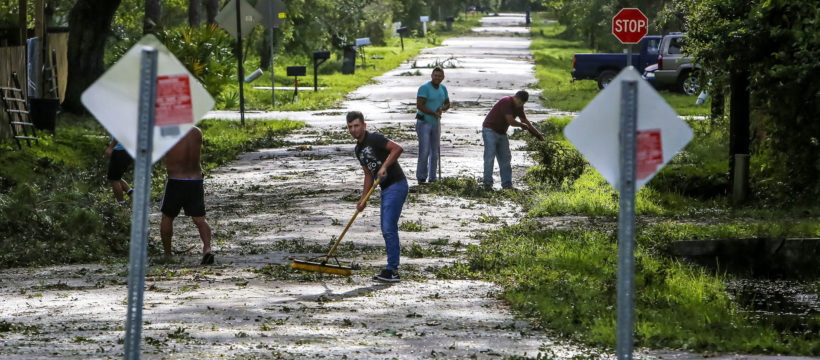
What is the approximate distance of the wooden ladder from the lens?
20.4m

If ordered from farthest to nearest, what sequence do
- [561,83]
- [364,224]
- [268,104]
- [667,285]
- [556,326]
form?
[561,83]
[268,104]
[364,224]
[667,285]
[556,326]

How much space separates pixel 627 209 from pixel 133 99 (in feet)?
7.97

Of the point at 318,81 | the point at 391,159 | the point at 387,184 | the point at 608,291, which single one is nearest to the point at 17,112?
the point at 387,184

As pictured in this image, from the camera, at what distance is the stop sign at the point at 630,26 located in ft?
86.0

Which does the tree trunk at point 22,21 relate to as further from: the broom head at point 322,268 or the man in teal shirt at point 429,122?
the broom head at point 322,268

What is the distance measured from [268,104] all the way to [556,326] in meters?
27.3

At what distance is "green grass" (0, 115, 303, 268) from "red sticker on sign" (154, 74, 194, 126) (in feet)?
22.9

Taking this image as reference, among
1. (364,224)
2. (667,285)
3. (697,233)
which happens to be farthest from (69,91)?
(667,285)

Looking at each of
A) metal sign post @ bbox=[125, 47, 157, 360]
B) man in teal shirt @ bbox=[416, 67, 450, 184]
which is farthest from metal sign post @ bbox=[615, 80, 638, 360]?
man in teal shirt @ bbox=[416, 67, 450, 184]

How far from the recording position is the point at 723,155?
2050cm

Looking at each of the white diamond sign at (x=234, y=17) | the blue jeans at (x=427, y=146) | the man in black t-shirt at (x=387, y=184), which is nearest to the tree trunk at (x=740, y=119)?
the blue jeans at (x=427, y=146)

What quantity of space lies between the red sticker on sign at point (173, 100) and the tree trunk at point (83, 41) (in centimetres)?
2216

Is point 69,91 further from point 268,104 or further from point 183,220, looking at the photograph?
point 183,220

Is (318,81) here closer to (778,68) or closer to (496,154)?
(496,154)
